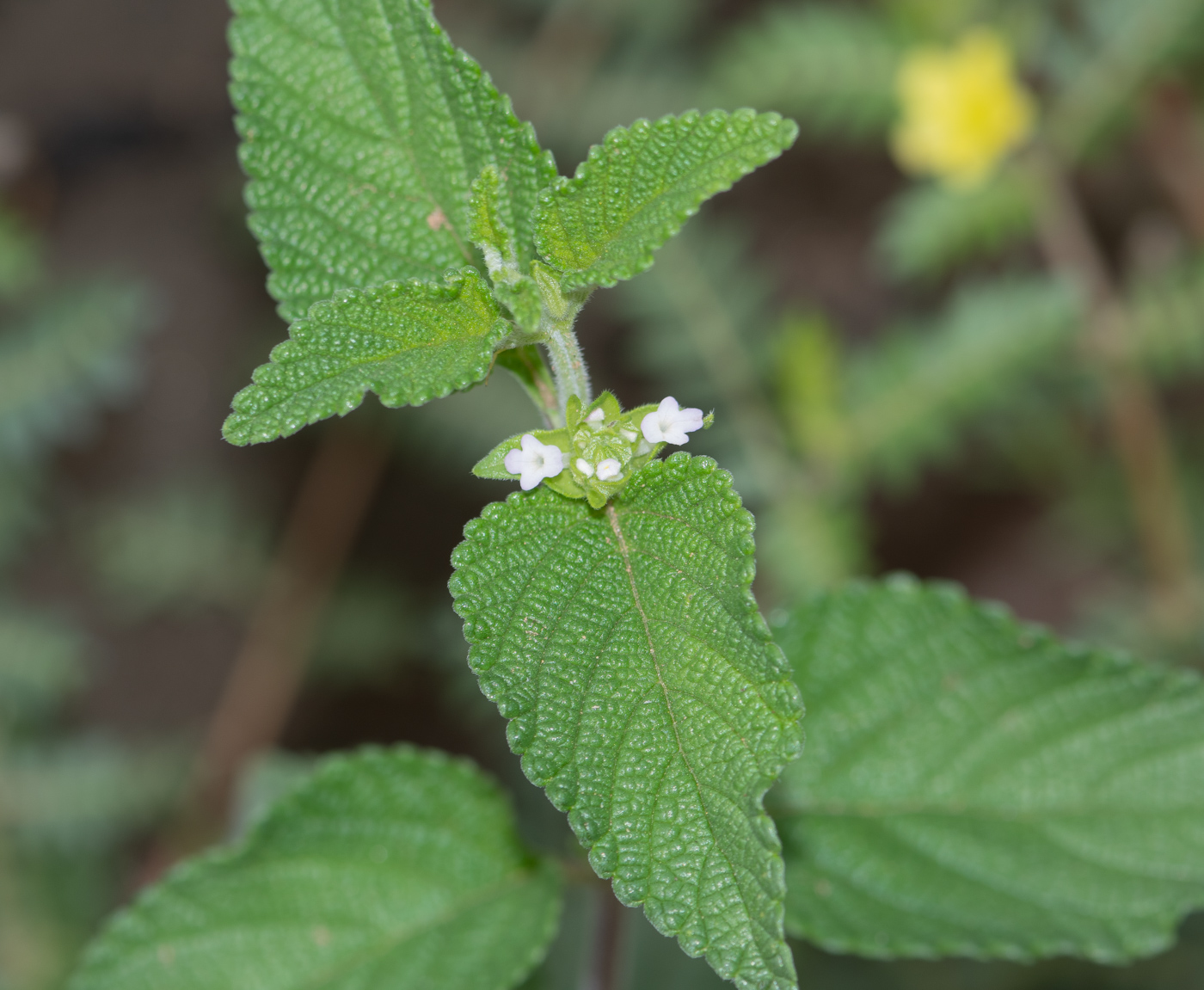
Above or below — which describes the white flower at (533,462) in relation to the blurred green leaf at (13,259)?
below

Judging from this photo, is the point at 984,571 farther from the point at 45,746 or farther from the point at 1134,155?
the point at 45,746

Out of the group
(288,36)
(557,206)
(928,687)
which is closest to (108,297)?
(288,36)

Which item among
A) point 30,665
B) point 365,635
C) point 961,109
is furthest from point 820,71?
point 30,665

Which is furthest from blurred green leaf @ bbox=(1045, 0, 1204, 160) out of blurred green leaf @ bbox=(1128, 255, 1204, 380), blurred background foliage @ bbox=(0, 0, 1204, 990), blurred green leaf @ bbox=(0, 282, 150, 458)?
blurred green leaf @ bbox=(0, 282, 150, 458)

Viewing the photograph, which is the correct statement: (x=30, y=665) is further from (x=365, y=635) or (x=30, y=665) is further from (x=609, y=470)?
(x=609, y=470)

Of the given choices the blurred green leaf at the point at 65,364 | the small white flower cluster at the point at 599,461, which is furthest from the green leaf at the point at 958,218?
the small white flower cluster at the point at 599,461

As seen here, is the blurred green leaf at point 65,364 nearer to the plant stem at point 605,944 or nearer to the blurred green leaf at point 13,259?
the blurred green leaf at point 13,259
